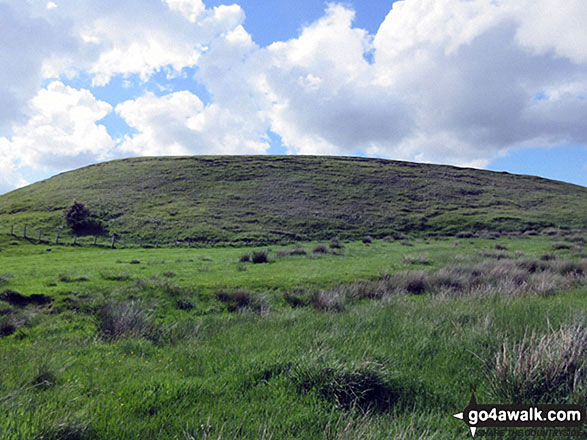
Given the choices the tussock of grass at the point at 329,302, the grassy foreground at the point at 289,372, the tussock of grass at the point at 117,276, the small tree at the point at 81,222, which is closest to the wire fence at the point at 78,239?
the small tree at the point at 81,222

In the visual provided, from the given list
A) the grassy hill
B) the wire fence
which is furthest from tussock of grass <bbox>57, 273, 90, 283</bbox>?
the grassy hill

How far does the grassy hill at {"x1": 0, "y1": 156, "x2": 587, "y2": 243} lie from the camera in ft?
188

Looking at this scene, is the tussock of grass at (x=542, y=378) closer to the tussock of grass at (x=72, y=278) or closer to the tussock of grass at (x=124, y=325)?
the tussock of grass at (x=124, y=325)

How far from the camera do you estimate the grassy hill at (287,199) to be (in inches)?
2250

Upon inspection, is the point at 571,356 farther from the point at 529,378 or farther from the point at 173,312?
the point at 173,312

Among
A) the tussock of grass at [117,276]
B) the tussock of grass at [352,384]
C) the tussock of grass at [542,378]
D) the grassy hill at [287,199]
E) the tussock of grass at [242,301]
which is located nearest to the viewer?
the tussock of grass at [542,378]

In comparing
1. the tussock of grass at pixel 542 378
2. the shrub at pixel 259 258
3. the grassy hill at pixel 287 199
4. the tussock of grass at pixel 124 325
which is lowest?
the tussock of grass at pixel 124 325

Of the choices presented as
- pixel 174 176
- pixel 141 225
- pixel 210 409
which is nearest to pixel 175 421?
pixel 210 409

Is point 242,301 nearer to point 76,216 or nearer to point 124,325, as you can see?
point 124,325

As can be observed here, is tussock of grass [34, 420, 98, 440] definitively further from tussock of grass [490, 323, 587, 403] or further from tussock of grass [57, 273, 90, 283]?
tussock of grass [57, 273, 90, 283]

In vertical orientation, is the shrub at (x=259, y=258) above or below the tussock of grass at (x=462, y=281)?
above

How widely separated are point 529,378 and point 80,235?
60.0 metres

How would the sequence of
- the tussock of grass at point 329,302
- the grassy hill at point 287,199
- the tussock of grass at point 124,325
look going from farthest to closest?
1. the grassy hill at point 287,199
2. the tussock of grass at point 329,302
3. the tussock of grass at point 124,325

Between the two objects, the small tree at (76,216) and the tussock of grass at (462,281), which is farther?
the small tree at (76,216)
